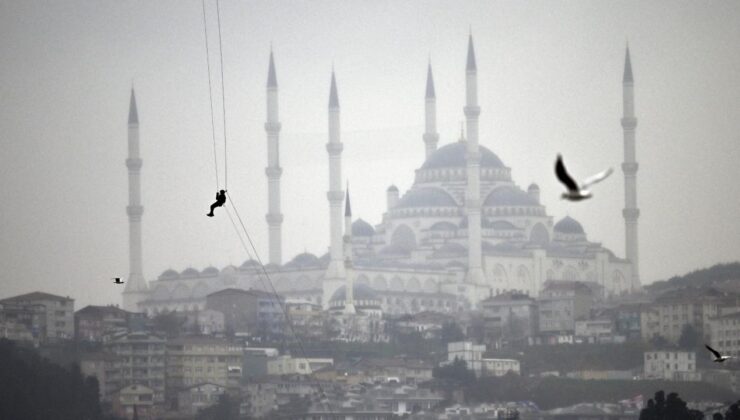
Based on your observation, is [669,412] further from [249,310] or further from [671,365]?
[249,310]

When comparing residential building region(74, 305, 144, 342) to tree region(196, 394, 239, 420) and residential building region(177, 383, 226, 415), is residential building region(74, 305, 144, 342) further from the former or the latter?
tree region(196, 394, 239, 420)

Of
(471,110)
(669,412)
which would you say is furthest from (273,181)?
(669,412)

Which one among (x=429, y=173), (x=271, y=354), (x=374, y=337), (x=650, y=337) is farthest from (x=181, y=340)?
(x=429, y=173)

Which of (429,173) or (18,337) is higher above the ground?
(429,173)

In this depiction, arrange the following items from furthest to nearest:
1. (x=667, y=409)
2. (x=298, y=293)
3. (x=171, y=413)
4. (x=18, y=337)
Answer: (x=298, y=293) < (x=18, y=337) < (x=171, y=413) < (x=667, y=409)

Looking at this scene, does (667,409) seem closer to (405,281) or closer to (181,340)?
(181,340)

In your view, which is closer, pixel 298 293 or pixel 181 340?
pixel 181 340

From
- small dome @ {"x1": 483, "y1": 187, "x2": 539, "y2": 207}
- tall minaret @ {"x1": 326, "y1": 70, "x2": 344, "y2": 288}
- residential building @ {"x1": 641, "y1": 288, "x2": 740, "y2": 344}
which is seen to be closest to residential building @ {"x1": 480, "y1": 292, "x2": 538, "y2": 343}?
residential building @ {"x1": 641, "y1": 288, "x2": 740, "y2": 344}
